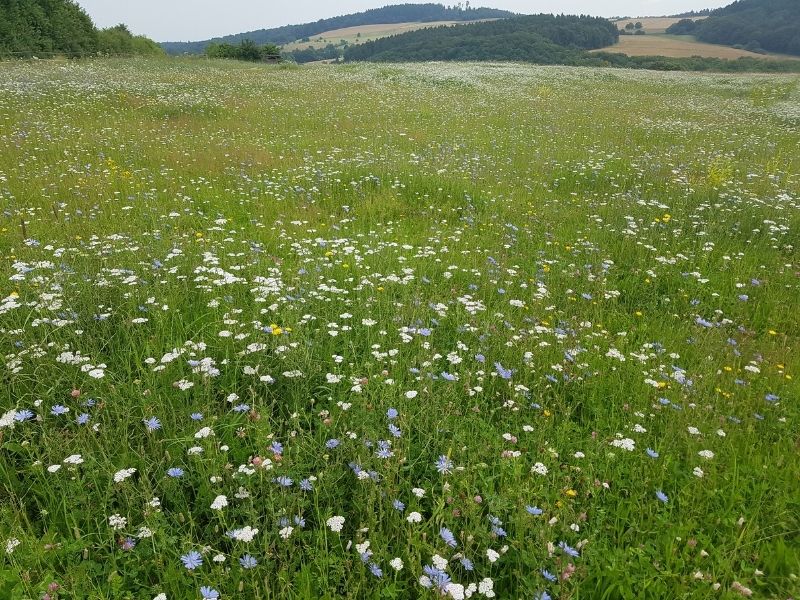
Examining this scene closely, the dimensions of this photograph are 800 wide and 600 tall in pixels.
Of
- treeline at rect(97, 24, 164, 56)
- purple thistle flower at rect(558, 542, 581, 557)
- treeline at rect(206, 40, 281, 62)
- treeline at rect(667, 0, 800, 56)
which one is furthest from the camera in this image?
treeline at rect(667, 0, 800, 56)

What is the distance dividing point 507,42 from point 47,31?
6886 centimetres

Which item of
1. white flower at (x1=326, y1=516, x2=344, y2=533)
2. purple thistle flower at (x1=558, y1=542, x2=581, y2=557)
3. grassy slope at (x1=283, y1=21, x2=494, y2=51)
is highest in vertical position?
grassy slope at (x1=283, y1=21, x2=494, y2=51)

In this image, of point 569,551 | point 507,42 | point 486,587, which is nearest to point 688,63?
point 507,42

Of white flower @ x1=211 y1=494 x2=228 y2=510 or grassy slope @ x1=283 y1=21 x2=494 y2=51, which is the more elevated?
grassy slope @ x1=283 y1=21 x2=494 y2=51

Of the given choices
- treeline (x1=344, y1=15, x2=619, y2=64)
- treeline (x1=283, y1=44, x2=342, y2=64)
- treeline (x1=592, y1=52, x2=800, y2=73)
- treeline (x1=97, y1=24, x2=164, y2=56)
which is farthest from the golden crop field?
treeline (x1=97, y1=24, x2=164, y2=56)

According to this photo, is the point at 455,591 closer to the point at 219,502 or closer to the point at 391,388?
the point at 219,502

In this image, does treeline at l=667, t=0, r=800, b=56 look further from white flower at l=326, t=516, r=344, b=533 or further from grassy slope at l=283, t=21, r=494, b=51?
white flower at l=326, t=516, r=344, b=533

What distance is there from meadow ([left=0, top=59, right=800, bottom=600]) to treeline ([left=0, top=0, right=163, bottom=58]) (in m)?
36.1

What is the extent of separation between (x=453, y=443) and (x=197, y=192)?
20.5 feet

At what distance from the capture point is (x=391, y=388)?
3.14 meters

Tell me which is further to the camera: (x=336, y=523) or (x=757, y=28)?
(x=757, y=28)

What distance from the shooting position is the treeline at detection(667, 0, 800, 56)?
3533 inches

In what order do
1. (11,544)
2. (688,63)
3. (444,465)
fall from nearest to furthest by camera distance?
(11,544) < (444,465) < (688,63)

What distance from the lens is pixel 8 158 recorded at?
27.2ft
